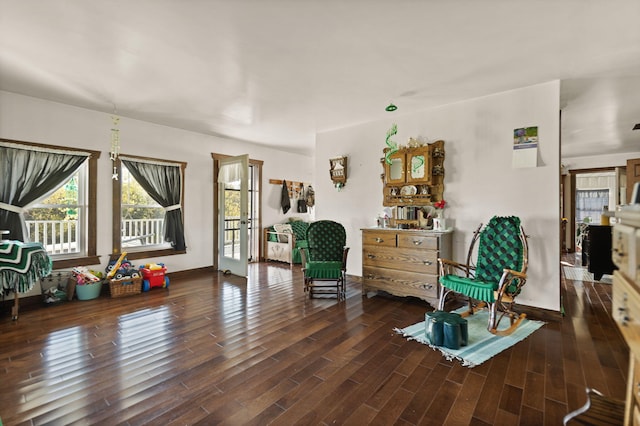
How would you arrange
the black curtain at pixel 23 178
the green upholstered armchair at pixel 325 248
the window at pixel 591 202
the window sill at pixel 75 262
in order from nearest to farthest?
the black curtain at pixel 23 178, the window sill at pixel 75 262, the green upholstered armchair at pixel 325 248, the window at pixel 591 202

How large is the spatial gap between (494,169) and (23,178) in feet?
19.4

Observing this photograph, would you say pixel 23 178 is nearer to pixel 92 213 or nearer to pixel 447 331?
pixel 92 213

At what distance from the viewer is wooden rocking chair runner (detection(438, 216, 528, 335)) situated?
280 cm

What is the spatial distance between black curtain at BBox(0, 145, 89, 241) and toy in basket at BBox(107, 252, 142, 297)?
1.07 m

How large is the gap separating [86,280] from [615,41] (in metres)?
6.28

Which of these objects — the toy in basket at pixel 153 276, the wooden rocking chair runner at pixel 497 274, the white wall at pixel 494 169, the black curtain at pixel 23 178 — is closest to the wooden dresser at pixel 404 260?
the wooden rocking chair runner at pixel 497 274

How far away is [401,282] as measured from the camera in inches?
150

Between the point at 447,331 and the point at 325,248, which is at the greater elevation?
the point at 325,248

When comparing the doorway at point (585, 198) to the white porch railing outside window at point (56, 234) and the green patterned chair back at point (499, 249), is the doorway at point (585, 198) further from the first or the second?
the white porch railing outside window at point (56, 234)

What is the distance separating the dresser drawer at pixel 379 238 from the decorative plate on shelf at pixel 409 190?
2.46 ft

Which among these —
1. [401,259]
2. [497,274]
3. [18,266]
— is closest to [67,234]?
[18,266]

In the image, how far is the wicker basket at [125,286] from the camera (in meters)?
4.13

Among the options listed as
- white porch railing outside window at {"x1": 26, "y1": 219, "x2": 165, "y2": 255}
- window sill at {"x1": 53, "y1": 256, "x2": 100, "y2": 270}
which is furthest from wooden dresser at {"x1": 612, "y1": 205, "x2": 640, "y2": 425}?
white porch railing outside window at {"x1": 26, "y1": 219, "x2": 165, "y2": 255}

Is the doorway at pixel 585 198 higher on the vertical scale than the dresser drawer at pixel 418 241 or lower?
higher
